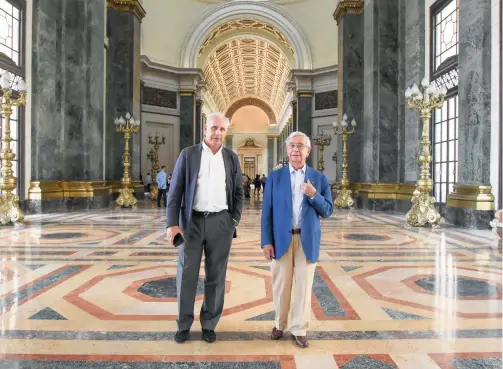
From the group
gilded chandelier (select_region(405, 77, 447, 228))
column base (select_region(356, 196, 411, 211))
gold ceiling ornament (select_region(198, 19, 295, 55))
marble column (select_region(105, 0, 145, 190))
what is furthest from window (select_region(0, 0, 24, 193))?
gold ceiling ornament (select_region(198, 19, 295, 55))

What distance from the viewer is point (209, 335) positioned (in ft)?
9.43

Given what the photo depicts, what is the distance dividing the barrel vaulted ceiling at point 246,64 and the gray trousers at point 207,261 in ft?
82.5

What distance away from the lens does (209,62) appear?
31594 millimetres

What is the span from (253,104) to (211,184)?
47107 mm

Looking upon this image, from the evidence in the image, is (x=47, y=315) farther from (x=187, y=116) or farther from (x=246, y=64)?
(x=246, y=64)

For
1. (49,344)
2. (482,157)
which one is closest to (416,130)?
(482,157)

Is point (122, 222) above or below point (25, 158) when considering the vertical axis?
below

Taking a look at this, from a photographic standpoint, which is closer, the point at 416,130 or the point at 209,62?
the point at 416,130

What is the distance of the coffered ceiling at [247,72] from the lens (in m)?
31.7

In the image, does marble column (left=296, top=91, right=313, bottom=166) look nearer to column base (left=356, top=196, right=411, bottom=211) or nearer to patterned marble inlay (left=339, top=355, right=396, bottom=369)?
column base (left=356, top=196, right=411, bottom=211)

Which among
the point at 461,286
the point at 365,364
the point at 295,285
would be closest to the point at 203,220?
the point at 295,285

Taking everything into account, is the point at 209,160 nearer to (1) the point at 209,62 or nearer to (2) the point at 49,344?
(2) the point at 49,344

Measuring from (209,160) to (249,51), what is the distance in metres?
32.9

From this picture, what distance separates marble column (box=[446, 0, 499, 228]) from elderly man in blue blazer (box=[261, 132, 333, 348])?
681cm
